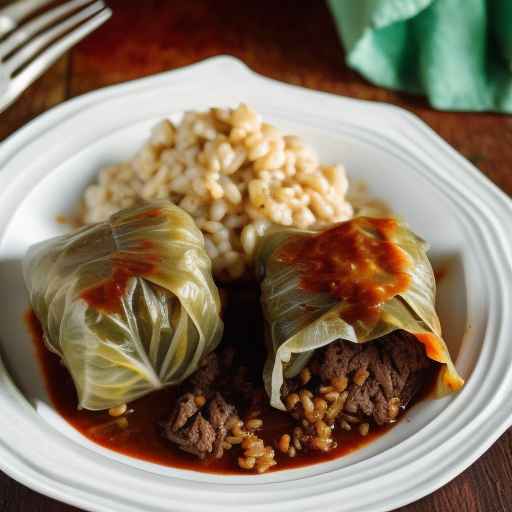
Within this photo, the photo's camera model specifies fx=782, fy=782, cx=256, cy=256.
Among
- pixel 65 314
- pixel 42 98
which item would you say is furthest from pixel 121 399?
pixel 42 98

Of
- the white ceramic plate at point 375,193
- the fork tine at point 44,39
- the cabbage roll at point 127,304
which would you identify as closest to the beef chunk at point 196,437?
the white ceramic plate at point 375,193

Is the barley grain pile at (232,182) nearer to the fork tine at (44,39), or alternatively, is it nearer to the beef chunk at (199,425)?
the beef chunk at (199,425)

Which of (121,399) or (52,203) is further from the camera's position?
(52,203)

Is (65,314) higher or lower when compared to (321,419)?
higher

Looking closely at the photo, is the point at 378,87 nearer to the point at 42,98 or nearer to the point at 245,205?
the point at 245,205

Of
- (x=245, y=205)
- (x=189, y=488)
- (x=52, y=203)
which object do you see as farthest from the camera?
(x=52, y=203)

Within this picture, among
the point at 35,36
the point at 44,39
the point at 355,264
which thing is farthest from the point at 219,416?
the point at 35,36

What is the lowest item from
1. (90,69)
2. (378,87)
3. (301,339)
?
(378,87)

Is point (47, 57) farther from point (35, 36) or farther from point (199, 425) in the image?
point (199, 425)
